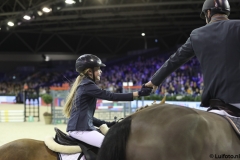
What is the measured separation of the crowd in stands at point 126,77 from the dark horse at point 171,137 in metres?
15.5

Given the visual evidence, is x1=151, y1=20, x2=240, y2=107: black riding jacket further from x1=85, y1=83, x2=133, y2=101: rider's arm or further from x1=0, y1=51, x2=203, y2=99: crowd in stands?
x1=0, y1=51, x2=203, y2=99: crowd in stands

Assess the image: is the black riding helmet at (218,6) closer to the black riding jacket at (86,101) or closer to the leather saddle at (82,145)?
the black riding jacket at (86,101)

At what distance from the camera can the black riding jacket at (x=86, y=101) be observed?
137 inches

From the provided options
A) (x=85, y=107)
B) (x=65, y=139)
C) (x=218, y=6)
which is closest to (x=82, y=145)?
(x=65, y=139)

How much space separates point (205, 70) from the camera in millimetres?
2701

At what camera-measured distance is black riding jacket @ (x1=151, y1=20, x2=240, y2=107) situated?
2555mm

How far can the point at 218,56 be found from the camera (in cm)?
261

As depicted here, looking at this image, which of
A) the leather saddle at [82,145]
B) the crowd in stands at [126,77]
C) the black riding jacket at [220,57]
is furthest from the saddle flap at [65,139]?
the crowd in stands at [126,77]

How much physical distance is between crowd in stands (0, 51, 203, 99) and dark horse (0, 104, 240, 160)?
15491mm

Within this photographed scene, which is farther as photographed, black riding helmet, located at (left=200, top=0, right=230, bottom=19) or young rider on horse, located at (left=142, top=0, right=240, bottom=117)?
black riding helmet, located at (left=200, top=0, right=230, bottom=19)

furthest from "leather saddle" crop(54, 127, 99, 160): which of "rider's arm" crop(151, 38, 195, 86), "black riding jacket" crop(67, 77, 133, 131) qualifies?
"rider's arm" crop(151, 38, 195, 86)

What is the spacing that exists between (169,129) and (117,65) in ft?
100

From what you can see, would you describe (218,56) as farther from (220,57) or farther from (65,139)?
(65,139)

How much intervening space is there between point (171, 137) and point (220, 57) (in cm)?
71
